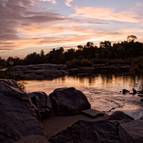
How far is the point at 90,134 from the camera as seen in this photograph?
549cm

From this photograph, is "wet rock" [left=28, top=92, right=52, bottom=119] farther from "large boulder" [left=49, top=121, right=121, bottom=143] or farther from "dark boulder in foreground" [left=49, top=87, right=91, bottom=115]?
"large boulder" [left=49, top=121, right=121, bottom=143]

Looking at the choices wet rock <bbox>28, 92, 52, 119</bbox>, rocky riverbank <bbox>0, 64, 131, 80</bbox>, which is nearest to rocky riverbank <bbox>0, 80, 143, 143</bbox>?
wet rock <bbox>28, 92, 52, 119</bbox>

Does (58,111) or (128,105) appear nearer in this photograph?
(58,111)

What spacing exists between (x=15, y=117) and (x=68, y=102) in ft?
11.6

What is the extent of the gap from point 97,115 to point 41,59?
6875 centimetres

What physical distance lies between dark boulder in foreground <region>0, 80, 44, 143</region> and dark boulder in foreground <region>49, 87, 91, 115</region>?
2428 mm

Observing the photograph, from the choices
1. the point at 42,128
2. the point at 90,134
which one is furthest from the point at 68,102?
the point at 90,134

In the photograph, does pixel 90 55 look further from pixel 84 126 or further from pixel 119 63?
pixel 84 126

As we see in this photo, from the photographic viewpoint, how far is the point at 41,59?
253 ft

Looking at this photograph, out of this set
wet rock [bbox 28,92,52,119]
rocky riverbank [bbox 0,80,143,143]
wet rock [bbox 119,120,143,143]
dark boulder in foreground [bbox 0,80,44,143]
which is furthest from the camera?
wet rock [bbox 28,92,52,119]

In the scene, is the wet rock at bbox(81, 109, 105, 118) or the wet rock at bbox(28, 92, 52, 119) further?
the wet rock at bbox(81, 109, 105, 118)

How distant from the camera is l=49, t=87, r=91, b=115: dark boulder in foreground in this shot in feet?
30.3

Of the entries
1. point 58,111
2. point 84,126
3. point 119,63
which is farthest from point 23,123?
point 119,63

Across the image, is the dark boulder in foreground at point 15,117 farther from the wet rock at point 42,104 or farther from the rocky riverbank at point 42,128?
the wet rock at point 42,104
